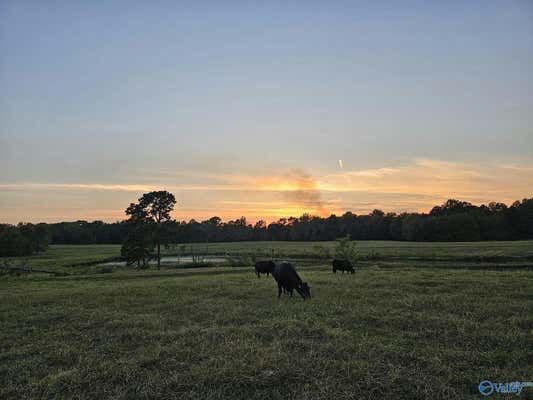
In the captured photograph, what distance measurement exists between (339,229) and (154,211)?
108 meters

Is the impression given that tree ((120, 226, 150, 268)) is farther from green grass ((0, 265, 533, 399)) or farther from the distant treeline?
green grass ((0, 265, 533, 399))

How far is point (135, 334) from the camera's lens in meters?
10.3

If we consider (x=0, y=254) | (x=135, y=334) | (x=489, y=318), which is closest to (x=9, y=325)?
(x=135, y=334)

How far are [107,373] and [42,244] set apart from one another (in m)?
103

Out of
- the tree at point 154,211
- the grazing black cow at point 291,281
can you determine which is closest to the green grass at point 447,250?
the tree at point 154,211

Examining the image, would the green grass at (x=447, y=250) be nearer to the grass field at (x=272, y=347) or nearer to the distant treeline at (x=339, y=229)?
the distant treeline at (x=339, y=229)

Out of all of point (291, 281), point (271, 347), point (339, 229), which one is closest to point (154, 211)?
point (291, 281)

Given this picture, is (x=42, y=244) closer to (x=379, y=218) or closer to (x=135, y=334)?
(x=135, y=334)

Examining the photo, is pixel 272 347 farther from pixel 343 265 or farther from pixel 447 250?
pixel 447 250

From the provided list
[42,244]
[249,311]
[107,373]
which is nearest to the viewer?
[107,373]

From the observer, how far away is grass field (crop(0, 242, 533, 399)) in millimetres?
6551

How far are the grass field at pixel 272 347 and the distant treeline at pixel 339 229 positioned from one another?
131ft

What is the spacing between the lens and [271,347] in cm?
846

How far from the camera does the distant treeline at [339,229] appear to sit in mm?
90438
